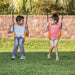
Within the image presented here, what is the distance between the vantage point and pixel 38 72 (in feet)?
21.9

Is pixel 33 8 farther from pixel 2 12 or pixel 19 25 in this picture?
pixel 19 25

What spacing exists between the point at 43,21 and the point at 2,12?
20.6ft

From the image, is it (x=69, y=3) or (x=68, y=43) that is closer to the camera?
(x=68, y=43)

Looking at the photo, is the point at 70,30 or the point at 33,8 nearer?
the point at 70,30

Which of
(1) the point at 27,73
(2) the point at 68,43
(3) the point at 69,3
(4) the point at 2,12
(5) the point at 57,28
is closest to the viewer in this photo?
(1) the point at 27,73

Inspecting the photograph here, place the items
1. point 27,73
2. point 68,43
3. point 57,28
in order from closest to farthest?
1. point 27,73
2. point 57,28
3. point 68,43

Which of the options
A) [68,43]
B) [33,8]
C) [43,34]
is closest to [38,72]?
[68,43]

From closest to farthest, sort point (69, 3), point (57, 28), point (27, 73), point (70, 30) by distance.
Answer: point (27, 73) → point (57, 28) → point (70, 30) → point (69, 3)

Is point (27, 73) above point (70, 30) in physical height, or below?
above

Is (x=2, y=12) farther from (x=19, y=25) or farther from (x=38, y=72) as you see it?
(x=38, y=72)

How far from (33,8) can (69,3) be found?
2500 millimetres

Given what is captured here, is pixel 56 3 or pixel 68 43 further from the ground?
pixel 56 3

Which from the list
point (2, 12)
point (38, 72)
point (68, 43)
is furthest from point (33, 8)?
point (38, 72)

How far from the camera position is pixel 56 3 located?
78.0 feet
